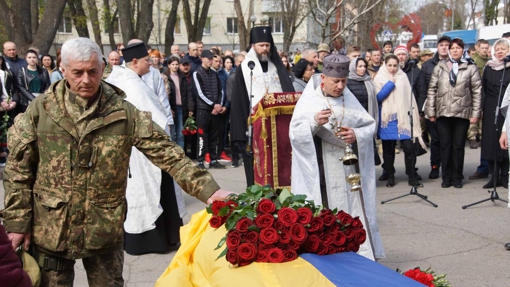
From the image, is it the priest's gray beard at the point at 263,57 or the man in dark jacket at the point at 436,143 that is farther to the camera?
the man in dark jacket at the point at 436,143

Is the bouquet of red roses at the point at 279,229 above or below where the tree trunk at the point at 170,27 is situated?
below

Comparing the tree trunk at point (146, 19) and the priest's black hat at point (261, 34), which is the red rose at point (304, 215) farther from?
the tree trunk at point (146, 19)

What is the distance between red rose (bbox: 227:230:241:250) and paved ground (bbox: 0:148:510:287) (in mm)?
2873

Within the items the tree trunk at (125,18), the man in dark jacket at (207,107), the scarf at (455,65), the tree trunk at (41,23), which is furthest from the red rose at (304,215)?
the tree trunk at (125,18)

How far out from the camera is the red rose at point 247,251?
3650 mm

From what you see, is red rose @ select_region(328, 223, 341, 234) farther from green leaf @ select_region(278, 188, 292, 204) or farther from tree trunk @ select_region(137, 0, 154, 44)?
tree trunk @ select_region(137, 0, 154, 44)

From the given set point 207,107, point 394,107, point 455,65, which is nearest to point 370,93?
point 394,107

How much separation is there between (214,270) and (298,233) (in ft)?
2.12

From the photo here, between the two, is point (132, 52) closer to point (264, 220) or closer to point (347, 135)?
point (347, 135)

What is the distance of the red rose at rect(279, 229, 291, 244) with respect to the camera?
12.1 ft

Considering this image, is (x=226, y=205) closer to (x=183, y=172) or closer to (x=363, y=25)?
(x=183, y=172)

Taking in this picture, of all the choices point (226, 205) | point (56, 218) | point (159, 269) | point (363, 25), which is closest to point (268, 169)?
point (159, 269)

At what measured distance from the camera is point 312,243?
3766mm

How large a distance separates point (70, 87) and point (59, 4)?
48.4ft
